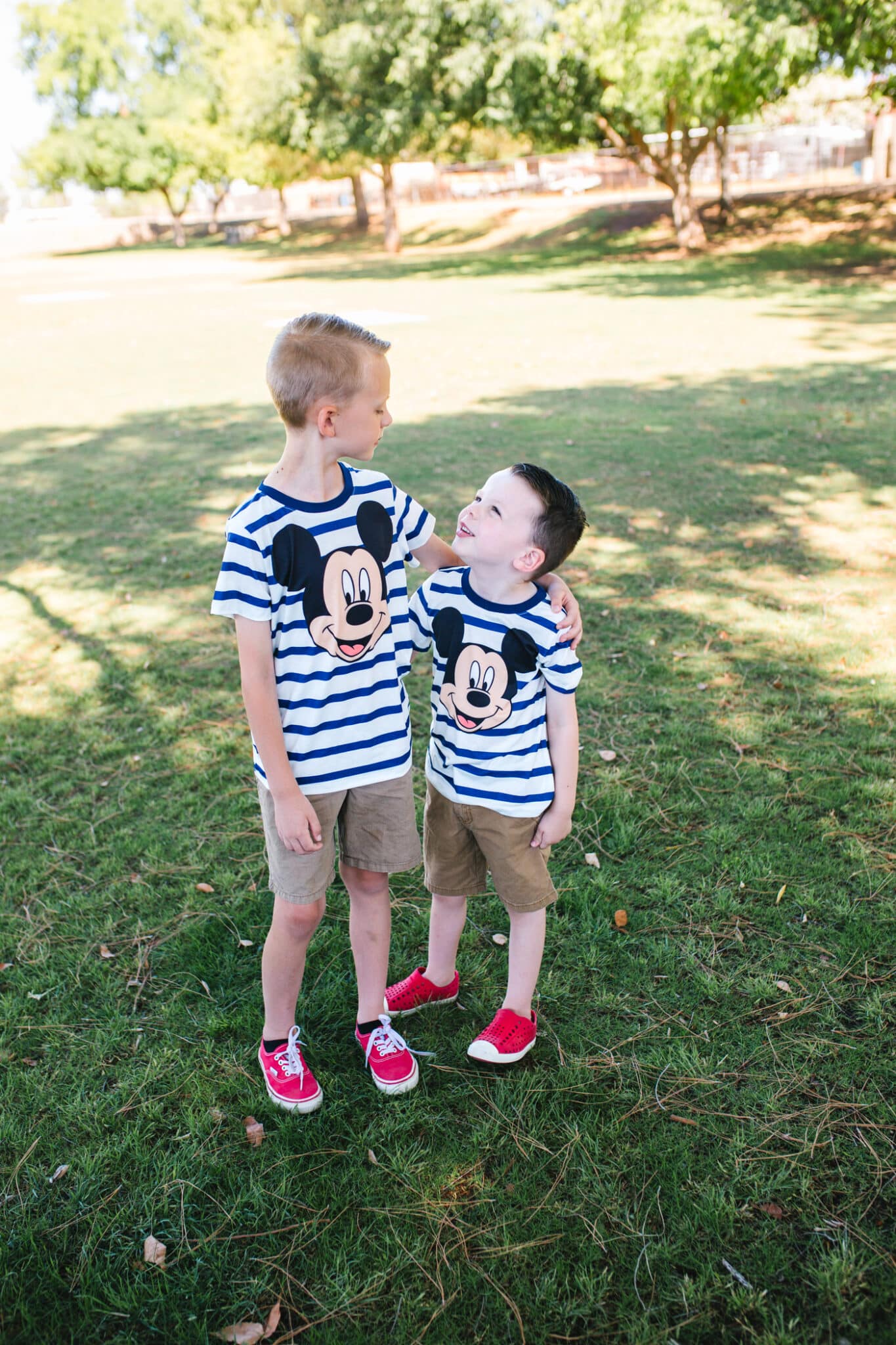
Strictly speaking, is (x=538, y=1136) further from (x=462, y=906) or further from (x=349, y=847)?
(x=349, y=847)

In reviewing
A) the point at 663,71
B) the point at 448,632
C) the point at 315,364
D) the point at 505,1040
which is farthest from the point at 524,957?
the point at 663,71

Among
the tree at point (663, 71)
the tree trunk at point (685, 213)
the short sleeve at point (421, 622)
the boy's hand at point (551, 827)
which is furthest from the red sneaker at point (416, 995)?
the tree trunk at point (685, 213)

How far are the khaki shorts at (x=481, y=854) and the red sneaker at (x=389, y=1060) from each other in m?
0.37

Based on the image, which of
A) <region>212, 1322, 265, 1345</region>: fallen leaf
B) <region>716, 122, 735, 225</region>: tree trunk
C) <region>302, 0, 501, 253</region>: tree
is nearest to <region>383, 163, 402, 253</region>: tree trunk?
<region>302, 0, 501, 253</region>: tree

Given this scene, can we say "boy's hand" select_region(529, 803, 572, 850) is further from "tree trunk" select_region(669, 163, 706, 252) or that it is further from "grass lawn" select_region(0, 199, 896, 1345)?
"tree trunk" select_region(669, 163, 706, 252)

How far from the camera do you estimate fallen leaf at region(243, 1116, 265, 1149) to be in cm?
224

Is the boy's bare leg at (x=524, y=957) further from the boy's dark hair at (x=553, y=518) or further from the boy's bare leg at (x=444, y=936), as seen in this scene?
the boy's dark hair at (x=553, y=518)

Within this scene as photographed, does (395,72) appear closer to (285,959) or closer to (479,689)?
(479,689)

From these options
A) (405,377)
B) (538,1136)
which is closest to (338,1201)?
(538,1136)

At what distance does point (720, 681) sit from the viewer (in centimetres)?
420

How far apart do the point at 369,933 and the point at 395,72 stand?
1101 inches

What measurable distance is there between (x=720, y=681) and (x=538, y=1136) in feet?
7.96

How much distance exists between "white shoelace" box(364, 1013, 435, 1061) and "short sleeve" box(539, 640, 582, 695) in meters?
0.97

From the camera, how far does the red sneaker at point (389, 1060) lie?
7.70 feet
